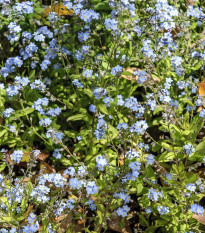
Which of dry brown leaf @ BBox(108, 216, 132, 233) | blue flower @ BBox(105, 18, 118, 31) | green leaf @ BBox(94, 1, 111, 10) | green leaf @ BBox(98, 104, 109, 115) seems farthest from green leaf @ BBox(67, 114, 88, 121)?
green leaf @ BBox(94, 1, 111, 10)

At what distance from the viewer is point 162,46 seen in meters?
4.88

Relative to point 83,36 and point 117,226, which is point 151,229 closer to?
point 117,226

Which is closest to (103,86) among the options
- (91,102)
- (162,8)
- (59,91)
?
(91,102)

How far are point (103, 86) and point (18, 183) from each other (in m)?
1.57

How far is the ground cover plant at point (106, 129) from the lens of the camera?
151 inches

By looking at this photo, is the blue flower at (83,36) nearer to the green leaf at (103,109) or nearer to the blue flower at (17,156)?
the green leaf at (103,109)

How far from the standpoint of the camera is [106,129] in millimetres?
3982

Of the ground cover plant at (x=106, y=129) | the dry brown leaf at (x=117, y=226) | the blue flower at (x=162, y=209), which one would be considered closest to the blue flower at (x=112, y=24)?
the ground cover plant at (x=106, y=129)

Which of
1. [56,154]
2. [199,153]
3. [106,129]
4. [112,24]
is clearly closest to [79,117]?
[56,154]

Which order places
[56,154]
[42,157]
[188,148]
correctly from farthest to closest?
[42,157] < [56,154] < [188,148]

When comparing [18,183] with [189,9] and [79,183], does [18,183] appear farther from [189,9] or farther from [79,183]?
[189,9]

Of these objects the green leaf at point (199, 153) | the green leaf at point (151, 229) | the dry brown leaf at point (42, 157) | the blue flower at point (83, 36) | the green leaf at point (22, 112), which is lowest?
the green leaf at point (151, 229)

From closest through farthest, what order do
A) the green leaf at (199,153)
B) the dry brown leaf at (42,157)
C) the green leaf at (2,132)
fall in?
the green leaf at (199,153) < the green leaf at (2,132) < the dry brown leaf at (42,157)

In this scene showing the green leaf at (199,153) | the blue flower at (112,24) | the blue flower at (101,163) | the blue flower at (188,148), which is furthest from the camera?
the blue flower at (112,24)
